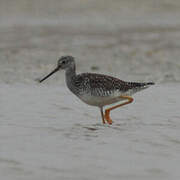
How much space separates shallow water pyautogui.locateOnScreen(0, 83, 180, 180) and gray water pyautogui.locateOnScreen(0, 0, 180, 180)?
12mm

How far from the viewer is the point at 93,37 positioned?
76.4ft

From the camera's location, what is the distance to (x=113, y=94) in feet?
31.4

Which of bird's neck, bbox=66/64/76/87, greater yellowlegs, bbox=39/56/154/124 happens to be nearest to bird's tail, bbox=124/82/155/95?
greater yellowlegs, bbox=39/56/154/124

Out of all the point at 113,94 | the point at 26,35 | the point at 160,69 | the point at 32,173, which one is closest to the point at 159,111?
the point at 113,94

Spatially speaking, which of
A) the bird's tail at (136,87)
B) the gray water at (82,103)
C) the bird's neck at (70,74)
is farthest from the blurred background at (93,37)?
the bird's tail at (136,87)

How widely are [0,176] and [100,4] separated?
2332 cm

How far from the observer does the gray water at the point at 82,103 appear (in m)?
6.69

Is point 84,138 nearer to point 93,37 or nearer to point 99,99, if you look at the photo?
point 99,99

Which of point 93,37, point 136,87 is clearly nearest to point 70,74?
point 136,87

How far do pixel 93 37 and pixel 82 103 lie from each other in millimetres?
12128

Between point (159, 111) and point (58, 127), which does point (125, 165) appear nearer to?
point (58, 127)

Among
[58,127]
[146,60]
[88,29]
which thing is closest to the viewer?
[58,127]

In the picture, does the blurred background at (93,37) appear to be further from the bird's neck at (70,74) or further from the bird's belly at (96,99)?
the bird's belly at (96,99)

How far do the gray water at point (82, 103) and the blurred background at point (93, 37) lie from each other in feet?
0.11
